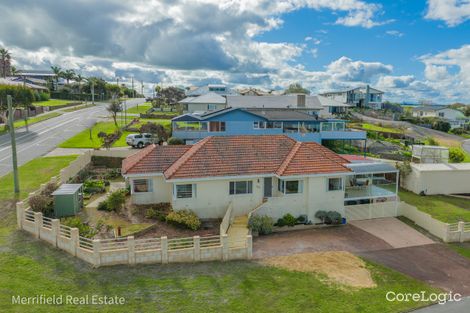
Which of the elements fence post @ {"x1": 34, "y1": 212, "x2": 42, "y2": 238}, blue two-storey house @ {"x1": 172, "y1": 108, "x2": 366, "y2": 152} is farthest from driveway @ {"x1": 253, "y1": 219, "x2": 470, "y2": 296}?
blue two-storey house @ {"x1": 172, "y1": 108, "x2": 366, "y2": 152}

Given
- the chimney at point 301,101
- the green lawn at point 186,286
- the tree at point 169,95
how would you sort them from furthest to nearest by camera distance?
1. the tree at point 169,95
2. the chimney at point 301,101
3. the green lawn at point 186,286

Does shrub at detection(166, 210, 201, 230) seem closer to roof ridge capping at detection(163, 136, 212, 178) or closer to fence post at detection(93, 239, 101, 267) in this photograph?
roof ridge capping at detection(163, 136, 212, 178)

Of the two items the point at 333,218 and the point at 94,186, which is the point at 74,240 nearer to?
the point at 94,186

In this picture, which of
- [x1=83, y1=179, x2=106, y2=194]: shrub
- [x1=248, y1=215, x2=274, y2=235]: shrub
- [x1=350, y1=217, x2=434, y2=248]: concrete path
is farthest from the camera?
[x1=83, y1=179, x2=106, y2=194]: shrub

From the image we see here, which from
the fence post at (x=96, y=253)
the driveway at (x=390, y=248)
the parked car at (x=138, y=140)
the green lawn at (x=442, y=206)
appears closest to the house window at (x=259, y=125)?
the parked car at (x=138, y=140)

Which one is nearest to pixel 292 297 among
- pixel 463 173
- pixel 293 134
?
pixel 463 173

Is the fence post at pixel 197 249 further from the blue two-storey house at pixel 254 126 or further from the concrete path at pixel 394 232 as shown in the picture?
the blue two-storey house at pixel 254 126
